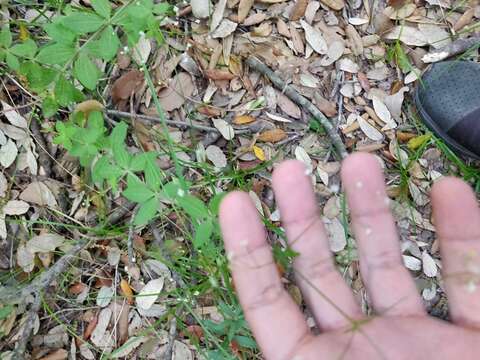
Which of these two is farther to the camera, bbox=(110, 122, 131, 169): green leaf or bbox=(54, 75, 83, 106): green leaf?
bbox=(54, 75, 83, 106): green leaf

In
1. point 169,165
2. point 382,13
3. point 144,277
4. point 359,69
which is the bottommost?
point 144,277

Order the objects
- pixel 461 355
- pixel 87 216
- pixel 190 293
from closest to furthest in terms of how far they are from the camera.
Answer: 1. pixel 461 355
2. pixel 190 293
3. pixel 87 216

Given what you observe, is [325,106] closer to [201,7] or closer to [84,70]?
[201,7]

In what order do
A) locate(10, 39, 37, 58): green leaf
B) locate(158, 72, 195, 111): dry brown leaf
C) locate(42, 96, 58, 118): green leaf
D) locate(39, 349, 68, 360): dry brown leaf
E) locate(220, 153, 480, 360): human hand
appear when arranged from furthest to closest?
locate(158, 72, 195, 111): dry brown leaf
locate(39, 349, 68, 360): dry brown leaf
locate(42, 96, 58, 118): green leaf
locate(10, 39, 37, 58): green leaf
locate(220, 153, 480, 360): human hand

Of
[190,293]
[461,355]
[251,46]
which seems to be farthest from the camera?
[251,46]

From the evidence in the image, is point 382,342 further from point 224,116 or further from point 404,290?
Answer: point 224,116

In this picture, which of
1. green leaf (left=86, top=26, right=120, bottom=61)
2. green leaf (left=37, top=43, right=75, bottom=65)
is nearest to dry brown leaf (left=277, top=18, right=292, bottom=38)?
green leaf (left=86, top=26, right=120, bottom=61)

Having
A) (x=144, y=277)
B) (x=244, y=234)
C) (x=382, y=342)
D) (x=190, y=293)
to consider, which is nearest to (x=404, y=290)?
(x=382, y=342)

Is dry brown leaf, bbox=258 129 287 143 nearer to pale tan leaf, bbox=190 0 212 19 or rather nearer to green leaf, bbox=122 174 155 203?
pale tan leaf, bbox=190 0 212 19
